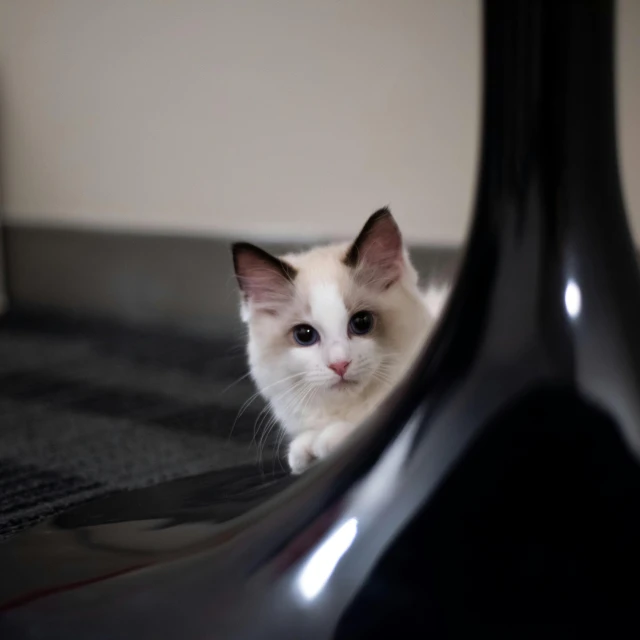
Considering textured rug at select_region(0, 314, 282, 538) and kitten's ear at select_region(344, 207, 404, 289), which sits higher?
kitten's ear at select_region(344, 207, 404, 289)

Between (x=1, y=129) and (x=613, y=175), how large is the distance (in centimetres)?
199

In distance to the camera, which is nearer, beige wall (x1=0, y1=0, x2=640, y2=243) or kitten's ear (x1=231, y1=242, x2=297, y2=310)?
kitten's ear (x1=231, y1=242, x2=297, y2=310)

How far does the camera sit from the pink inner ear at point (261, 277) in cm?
84

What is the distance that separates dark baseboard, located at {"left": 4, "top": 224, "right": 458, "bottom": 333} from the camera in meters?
1.44

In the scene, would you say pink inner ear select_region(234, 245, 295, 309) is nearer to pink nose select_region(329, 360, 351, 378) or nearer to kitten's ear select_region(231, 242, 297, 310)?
kitten's ear select_region(231, 242, 297, 310)

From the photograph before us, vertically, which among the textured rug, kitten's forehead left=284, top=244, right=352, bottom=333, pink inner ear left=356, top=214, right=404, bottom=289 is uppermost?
pink inner ear left=356, top=214, right=404, bottom=289

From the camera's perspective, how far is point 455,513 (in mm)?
220

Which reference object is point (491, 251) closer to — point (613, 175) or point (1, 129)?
point (613, 175)

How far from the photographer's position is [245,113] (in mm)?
1437

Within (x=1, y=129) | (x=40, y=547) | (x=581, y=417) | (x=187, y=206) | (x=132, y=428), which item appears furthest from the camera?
(x=1, y=129)

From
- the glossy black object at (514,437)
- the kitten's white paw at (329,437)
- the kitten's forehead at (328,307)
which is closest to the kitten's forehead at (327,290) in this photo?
the kitten's forehead at (328,307)

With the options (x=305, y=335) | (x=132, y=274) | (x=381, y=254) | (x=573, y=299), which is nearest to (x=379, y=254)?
(x=381, y=254)

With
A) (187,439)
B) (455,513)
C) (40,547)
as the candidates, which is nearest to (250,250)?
(187,439)

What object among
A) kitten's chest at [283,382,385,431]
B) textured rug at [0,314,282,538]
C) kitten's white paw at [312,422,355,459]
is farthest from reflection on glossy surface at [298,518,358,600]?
kitten's chest at [283,382,385,431]
